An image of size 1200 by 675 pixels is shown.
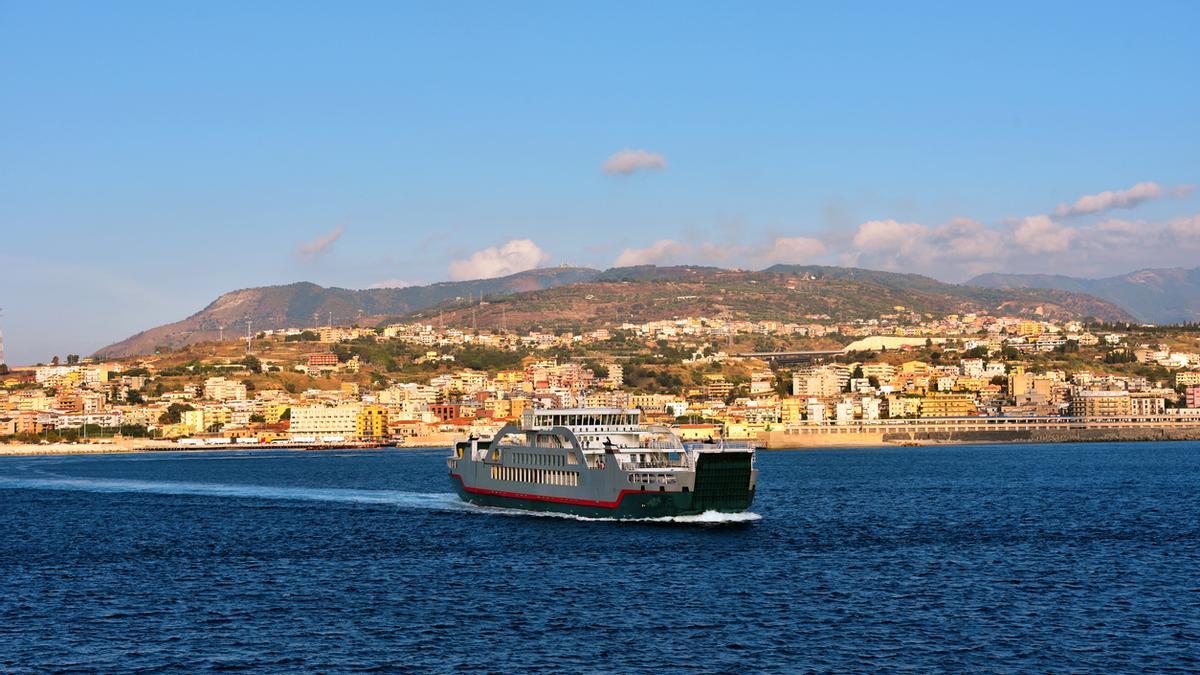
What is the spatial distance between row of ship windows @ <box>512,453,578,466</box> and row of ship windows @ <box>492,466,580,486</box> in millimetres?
335

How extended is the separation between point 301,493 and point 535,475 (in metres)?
24.6

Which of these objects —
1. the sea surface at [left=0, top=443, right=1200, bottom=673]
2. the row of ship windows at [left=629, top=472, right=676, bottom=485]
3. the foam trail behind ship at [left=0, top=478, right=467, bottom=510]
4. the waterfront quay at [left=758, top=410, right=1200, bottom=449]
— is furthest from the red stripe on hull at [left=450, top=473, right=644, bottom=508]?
the waterfront quay at [left=758, top=410, right=1200, bottom=449]

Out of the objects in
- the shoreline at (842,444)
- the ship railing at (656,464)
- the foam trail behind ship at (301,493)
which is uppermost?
the ship railing at (656,464)

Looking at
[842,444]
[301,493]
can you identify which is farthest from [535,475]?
[842,444]

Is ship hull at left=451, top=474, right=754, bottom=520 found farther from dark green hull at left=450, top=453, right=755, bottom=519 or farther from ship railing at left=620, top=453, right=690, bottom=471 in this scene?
ship railing at left=620, top=453, right=690, bottom=471

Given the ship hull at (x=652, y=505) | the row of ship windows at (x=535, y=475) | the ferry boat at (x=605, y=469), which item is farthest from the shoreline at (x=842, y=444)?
the ship hull at (x=652, y=505)

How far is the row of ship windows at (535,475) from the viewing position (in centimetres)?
6994

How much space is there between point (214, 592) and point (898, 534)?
28799mm

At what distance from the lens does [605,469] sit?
67500 millimetres

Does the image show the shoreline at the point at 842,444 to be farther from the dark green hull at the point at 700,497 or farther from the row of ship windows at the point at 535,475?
the dark green hull at the point at 700,497

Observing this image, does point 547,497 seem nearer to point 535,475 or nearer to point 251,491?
point 535,475

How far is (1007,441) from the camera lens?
629 ft

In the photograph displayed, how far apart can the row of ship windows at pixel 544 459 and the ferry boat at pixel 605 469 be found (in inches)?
1.8

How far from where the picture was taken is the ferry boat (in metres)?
65.3
